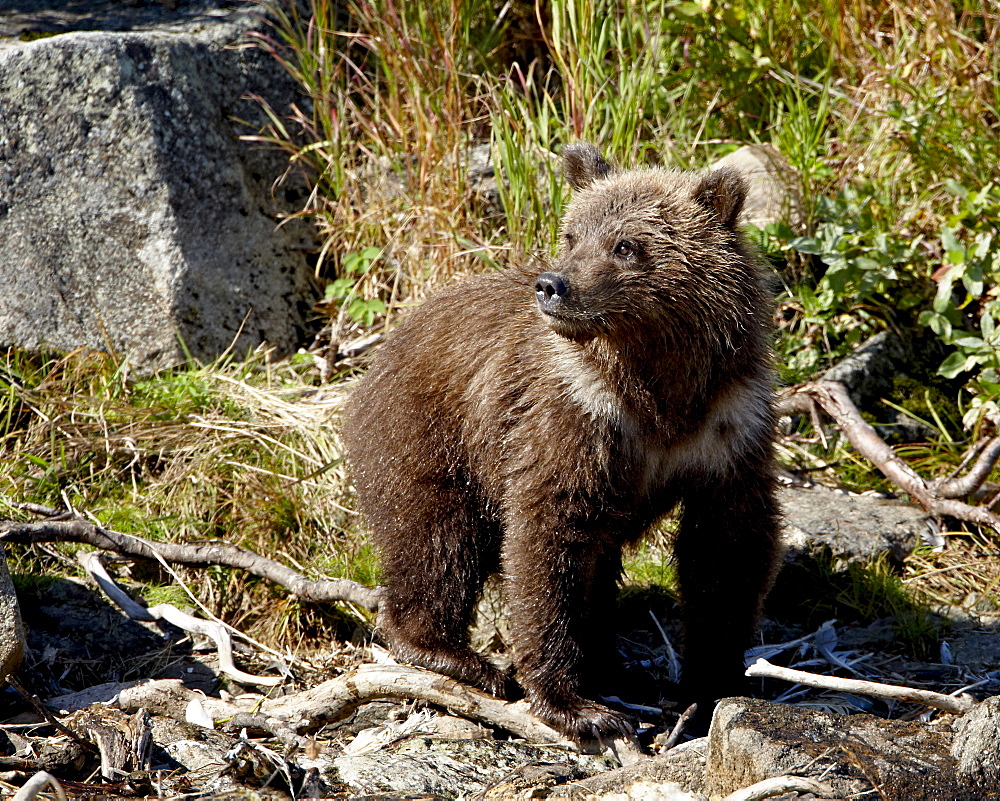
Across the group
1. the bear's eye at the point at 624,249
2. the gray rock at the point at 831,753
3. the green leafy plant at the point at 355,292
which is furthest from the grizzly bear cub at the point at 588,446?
the green leafy plant at the point at 355,292

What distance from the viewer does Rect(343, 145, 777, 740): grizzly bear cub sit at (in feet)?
12.0

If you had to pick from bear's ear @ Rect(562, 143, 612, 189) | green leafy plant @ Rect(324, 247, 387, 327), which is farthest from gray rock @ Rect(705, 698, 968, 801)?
green leafy plant @ Rect(324, 247, 387, 327)

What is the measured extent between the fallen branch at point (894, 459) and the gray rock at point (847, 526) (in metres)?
0.13

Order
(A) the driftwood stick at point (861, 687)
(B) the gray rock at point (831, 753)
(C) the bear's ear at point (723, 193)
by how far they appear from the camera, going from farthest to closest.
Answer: (C) the bear's ear at point (723, 193) → (A) the driftwood stick at point (861, 687) → (B) the gray rock at point (831, 753)

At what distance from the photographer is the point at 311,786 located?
3242 mm

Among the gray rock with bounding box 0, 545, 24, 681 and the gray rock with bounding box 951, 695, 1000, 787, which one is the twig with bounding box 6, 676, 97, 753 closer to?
the gray rock with bounding box 0, 545, 24, 681

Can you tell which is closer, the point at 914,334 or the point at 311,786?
the point at 311,786

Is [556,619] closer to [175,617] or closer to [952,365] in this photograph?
[175,617]

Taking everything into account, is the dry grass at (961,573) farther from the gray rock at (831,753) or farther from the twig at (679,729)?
the gray rock at (831,753)

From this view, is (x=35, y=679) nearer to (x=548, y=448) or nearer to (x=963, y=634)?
(x=548, y=448)

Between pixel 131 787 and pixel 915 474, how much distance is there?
150 inches

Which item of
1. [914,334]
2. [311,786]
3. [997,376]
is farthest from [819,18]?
[311,786]

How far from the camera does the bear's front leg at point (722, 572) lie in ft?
12.7

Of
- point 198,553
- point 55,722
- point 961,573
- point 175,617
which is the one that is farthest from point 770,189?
point 55,722
